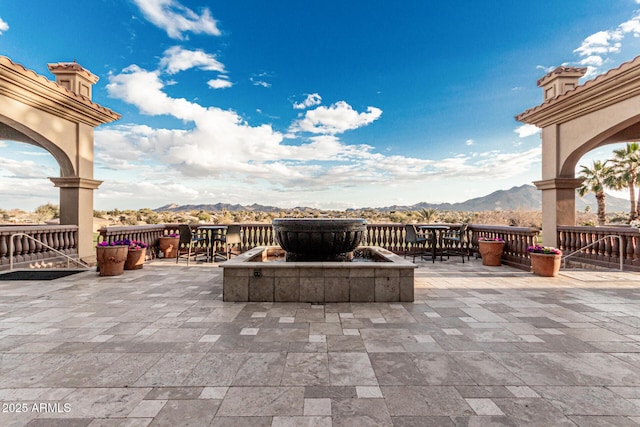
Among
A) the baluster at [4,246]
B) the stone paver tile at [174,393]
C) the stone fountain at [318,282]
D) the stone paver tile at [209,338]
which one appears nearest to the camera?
the stone paver tile at [174,393]

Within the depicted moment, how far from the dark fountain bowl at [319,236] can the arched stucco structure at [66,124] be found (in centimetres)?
594

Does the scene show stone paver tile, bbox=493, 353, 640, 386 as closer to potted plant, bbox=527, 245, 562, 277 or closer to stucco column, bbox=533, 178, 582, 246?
potted plant, bbox=527, 245, 562, 277

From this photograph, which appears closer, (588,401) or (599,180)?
(588,401)

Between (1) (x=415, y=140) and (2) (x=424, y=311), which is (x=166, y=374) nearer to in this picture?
(2) (x=424, y=311)

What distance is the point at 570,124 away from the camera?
709 cm

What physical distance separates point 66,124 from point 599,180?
25.8 m

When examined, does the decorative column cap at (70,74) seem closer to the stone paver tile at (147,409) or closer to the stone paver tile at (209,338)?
the stone paver tile at (209,338)

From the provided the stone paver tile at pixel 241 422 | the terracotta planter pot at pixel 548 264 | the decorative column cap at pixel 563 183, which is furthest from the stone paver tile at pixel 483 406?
the decorative column cap at pixel 563 183

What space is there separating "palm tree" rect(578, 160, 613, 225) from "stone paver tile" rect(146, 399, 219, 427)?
73.5 feet

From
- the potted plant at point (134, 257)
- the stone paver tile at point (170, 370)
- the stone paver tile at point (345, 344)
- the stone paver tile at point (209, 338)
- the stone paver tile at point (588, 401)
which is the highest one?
the potted plant at point (134, 257)

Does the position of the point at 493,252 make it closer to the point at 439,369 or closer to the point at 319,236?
the point at 319,236

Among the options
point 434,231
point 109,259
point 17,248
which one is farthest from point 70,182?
point 434,231

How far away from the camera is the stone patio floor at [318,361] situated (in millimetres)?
1653

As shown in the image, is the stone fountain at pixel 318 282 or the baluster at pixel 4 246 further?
the baluster at pixel 4 246
